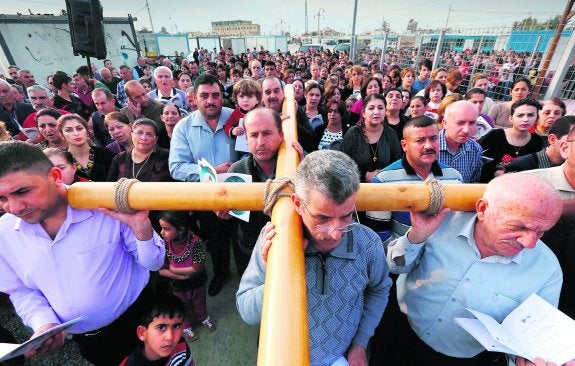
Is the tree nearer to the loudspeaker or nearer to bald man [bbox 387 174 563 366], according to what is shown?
bald man [bbox 387 174 563 366]

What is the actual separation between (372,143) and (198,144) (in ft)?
6.89

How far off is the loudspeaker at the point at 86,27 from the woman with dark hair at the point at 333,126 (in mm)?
5216

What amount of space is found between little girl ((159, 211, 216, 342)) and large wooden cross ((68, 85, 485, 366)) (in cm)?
141

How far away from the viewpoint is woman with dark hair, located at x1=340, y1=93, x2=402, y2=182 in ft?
11.0

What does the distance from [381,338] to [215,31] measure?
117 metres

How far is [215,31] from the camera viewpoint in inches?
3991

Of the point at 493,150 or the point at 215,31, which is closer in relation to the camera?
the point at 493,150

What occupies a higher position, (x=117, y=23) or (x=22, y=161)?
(x=117, y=23)

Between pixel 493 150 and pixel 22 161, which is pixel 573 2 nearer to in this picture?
pixel 493 150

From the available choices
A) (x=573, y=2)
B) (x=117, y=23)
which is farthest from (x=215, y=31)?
(x=573, y=2)

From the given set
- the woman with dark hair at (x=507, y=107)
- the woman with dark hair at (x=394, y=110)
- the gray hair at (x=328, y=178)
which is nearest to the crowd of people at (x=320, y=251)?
the gray hair at (x=328, y=178)

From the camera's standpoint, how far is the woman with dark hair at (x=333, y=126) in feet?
14.2

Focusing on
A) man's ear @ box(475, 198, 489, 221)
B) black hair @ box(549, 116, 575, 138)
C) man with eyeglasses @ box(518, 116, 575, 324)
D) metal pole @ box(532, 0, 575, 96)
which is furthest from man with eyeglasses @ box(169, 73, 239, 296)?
metal pole @ box(532, 0, 575, 96)

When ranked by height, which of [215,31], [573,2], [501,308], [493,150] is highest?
[215,31]
